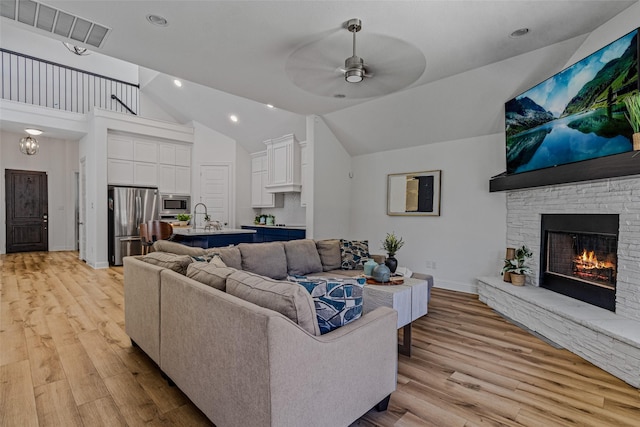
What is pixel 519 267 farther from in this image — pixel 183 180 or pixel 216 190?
pixel 183 180

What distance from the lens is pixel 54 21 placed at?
2.67m

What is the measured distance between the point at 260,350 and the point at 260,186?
6.41m

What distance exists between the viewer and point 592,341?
252 cm

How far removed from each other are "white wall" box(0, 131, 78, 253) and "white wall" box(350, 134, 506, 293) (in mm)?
8151

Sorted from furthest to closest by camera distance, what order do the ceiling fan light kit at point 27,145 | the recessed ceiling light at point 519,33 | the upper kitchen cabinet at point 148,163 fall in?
1. the ceiling fan light kit at point 27,145
2. the upper kitchen cabinet at point 148,163
3. the recessed ceiling light at point 519,33

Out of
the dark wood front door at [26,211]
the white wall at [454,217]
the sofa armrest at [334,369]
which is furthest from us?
the dark wood front door at [26,211]

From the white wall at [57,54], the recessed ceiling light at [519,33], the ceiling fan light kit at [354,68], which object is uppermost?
the white wall at [57,54]

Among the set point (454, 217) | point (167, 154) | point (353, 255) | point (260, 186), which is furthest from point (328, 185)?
point (167, 154)

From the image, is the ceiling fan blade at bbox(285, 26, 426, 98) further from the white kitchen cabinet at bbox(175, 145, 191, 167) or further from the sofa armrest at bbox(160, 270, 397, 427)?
the white kitchen cabinet at bbox(175, 145, 191, 167)

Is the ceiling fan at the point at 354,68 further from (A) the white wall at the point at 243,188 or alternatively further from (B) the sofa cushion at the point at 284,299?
Answer: (A) the white wall at the point at 243,188

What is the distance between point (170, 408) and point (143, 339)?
712mm

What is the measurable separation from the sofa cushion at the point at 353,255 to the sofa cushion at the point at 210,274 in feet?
7.36

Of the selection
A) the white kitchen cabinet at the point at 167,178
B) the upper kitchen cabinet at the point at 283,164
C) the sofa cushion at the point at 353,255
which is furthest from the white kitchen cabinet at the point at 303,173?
the white kitchen cabinet at the point at 167,178

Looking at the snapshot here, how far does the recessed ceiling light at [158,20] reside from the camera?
2.60 m
